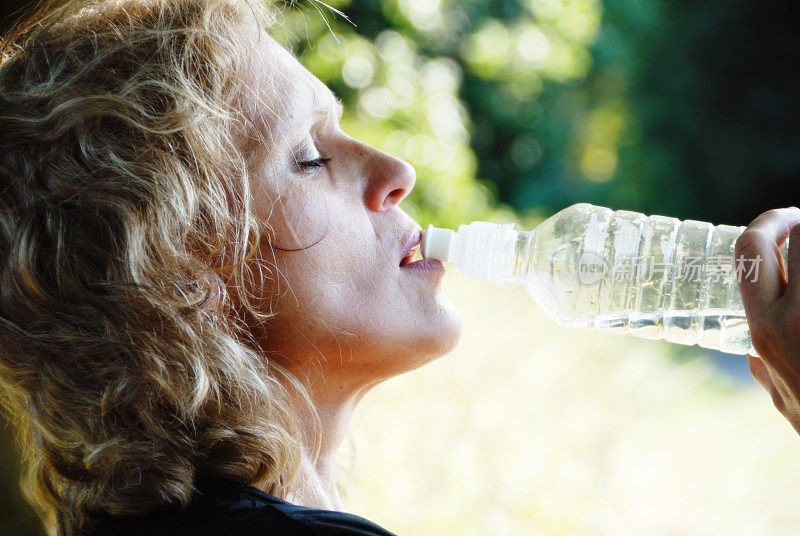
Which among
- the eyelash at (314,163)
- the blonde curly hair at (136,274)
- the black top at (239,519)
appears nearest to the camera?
the black top at (239,519)

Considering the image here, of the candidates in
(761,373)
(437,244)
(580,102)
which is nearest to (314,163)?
(437,244)

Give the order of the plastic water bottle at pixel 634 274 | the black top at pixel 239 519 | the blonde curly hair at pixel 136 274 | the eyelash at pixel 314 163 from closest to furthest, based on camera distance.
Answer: the black top at pixel 239 519 → the blonde curly hair at pixel 136 274 → the eyelash at pixel 314 163 → the plastic water bottle at pixel 634 274

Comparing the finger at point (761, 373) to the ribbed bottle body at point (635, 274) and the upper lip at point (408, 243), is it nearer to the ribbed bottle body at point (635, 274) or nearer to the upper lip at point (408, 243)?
the ribbed bottle body at point (635, 274)

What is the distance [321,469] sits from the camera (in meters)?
1.06

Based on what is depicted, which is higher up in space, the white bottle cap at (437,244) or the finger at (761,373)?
the white bottle cap at (437,244)

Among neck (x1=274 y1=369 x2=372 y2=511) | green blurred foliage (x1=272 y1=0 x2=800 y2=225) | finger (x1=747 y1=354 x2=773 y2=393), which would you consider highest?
green blurred foliage (x1=272 y1=0 x2=800 y2=225)

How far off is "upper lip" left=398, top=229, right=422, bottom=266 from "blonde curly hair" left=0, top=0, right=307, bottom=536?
190mm

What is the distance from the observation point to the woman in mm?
861

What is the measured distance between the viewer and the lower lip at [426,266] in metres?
0.99

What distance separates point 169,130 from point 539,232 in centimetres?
58

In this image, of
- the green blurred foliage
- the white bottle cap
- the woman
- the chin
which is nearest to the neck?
the woman

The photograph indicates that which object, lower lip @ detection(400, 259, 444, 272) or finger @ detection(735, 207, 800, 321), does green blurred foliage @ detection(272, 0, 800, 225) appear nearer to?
lower lip @ detection(400, 259, 444, 272)

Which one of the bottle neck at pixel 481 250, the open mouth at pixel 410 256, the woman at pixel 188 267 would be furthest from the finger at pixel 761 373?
the open mouth at pixel 410 256

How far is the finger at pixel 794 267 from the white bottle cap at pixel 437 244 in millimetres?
409
